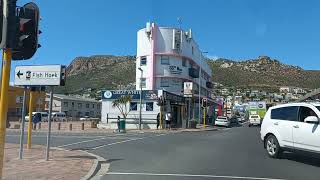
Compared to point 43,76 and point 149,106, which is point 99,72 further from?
point 43,76

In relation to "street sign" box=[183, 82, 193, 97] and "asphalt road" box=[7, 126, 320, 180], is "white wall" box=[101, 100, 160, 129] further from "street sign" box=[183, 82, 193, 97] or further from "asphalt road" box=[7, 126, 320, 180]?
"asphalt road" box=[7, 126, 320, 180]

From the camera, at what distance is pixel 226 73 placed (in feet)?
454

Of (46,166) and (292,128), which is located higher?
(292,128)

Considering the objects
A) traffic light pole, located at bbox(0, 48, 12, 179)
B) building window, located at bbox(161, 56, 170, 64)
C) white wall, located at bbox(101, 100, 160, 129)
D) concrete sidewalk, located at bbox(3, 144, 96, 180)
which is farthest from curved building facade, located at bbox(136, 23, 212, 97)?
traffic light pole, located at bbox(0, 48, 12, 179)

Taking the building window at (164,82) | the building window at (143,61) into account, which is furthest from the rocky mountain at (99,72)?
the building window at (164,82)

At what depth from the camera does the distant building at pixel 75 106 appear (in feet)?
360

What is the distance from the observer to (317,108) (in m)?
15.0

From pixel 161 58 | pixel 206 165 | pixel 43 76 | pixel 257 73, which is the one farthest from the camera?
pixel 257 73

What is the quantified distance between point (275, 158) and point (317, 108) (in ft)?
8.19

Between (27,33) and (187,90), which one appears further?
(187,90)

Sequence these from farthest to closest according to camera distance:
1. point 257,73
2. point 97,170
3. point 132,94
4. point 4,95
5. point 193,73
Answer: point 257,73 → point 193,73 → point 132,94 → point 97,170 → point 4,95

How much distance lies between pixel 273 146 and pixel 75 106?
103 m

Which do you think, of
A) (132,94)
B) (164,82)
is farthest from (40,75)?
(164,82)

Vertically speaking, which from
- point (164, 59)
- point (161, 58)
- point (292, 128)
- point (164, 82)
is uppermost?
point (161, 58)
